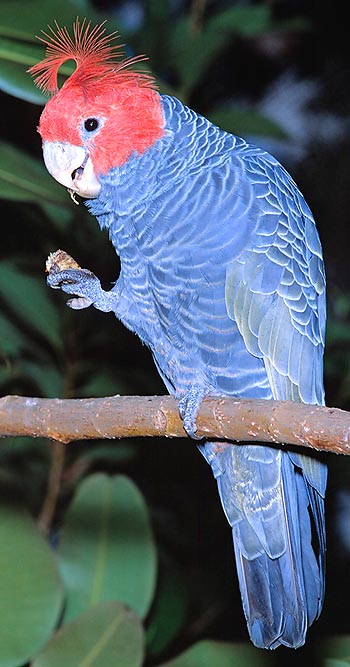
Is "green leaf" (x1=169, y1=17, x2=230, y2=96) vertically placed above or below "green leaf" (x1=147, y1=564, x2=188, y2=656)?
above

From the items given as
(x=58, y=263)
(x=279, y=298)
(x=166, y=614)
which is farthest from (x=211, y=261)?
(x=166, y=614)

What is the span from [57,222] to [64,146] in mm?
353

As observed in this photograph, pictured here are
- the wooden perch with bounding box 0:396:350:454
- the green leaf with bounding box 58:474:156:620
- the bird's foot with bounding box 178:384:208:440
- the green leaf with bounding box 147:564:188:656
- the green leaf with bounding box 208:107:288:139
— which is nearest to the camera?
the wooden perch with bounding box 0:396:350:454

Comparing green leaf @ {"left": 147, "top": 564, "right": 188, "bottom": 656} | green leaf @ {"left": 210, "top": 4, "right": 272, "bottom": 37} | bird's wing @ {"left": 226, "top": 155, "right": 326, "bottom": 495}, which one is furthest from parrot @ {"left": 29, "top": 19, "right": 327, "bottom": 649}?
green leaf @ {"left": 210, "top": 4, "right": 272, "bottom": 37}

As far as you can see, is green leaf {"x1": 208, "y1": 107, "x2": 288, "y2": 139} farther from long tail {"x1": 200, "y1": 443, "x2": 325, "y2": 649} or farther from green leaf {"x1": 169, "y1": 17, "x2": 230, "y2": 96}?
long tail {"x1": 200, "y1": 443, "x2": 325, "y2": 649}

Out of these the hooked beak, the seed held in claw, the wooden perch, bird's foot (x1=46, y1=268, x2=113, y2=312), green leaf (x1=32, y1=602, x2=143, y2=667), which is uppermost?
the hooked beak

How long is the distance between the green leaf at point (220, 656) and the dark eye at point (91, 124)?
2.61ft

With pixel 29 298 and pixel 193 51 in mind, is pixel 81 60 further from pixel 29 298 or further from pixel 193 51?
pixel 193 51

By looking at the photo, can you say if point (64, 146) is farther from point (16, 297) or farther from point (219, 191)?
point (16, 297)

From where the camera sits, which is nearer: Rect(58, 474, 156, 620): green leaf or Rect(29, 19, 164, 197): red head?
Rect(29, 19, 164, 197): red head

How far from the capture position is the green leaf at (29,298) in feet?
4.50

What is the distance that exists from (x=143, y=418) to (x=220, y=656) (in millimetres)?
484

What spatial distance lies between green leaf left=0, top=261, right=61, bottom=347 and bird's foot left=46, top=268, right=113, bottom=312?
0.31 meters

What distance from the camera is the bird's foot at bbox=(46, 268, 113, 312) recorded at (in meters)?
1.03
